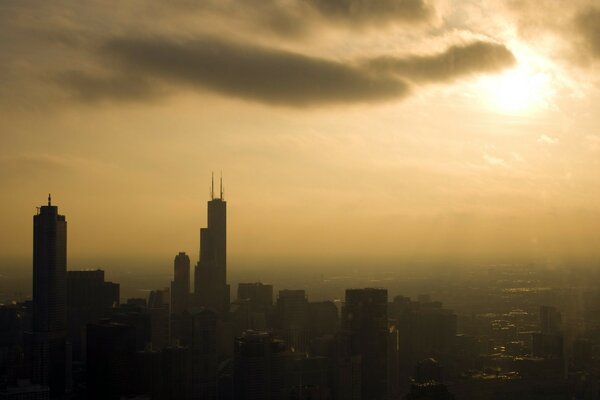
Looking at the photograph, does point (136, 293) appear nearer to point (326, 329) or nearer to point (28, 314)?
point (28, 314)

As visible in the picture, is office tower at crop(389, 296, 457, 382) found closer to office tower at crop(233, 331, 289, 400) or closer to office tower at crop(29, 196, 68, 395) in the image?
office tower at crop(233, 331, 289, 400)

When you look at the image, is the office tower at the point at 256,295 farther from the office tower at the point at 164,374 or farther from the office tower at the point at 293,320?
the office tower at the point at 164,374

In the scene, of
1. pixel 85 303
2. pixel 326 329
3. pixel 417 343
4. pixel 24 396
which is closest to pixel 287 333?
pixel 326 329

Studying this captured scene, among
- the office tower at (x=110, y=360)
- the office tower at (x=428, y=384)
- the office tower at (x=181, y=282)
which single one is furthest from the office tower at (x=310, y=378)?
the office tower at (x=181, y=282)

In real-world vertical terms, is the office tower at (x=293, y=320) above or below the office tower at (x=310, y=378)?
above

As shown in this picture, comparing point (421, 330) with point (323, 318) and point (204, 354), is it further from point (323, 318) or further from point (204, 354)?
point (204, 354)

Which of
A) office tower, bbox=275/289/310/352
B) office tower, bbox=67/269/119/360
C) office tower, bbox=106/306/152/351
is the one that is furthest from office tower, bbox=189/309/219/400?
office tower, bbox=67/269/119/360
